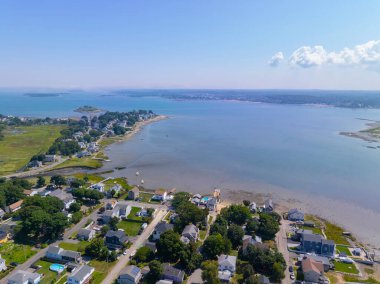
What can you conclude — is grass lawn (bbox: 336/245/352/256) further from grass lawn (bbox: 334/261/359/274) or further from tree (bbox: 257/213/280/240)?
tree (bbox: 257/213/280/240)

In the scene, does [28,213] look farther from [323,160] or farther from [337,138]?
[337,138]

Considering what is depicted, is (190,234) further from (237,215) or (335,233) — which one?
(335,233)

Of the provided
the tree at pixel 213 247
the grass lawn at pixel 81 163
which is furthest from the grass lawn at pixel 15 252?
the grass lawn at pixel 81 163

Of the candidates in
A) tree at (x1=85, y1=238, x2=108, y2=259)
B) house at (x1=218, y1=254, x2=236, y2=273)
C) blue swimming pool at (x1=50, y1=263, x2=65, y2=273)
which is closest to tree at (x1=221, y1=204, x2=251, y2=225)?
house at (x1=218, y1=254, x2=236, y2=273)

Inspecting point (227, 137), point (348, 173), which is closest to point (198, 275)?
point (348, 173)

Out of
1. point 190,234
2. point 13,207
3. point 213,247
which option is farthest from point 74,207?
point 213,247

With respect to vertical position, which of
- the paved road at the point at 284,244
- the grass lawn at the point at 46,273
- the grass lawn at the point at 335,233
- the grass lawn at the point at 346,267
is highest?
the paved road at the point at 284,244

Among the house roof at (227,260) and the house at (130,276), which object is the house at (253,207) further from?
the house at (130,276)
